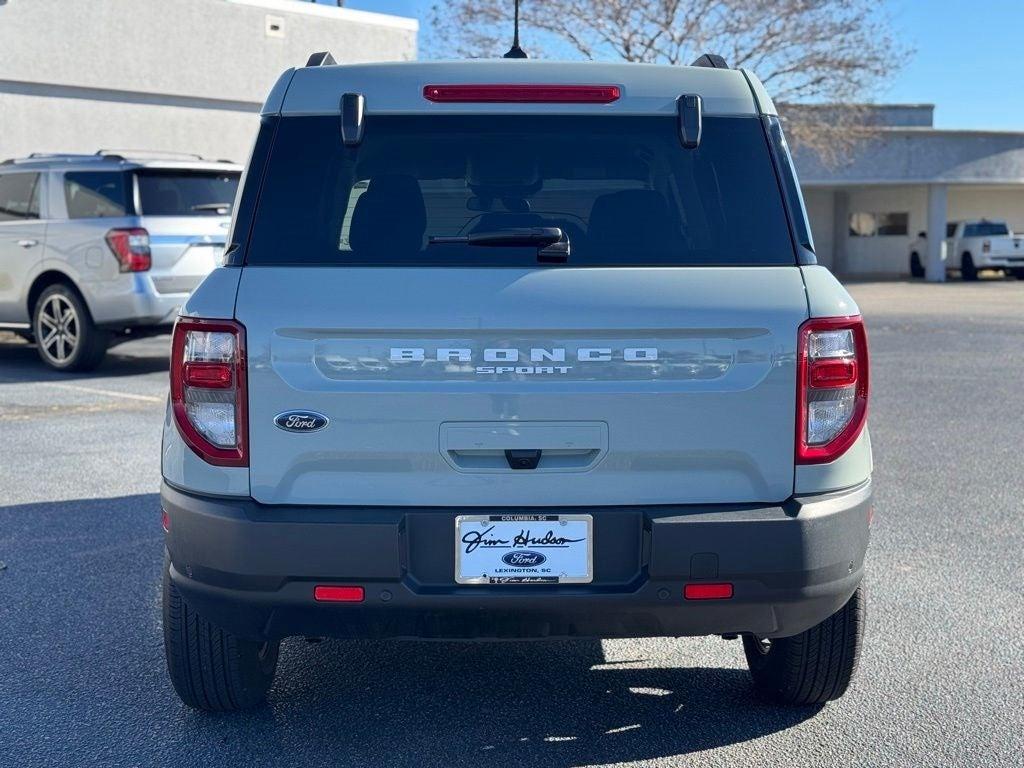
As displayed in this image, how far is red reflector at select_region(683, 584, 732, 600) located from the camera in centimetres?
303

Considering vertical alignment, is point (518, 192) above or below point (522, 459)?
above

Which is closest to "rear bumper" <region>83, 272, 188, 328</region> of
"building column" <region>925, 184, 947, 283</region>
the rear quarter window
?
the rear quarter window

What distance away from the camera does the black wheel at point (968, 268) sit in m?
35.8

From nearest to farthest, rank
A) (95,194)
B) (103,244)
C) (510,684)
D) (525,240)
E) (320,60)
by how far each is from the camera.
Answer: (525,240), (320,60), (510,684), (103,244), (95,194)

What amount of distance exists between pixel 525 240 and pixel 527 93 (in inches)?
18.2

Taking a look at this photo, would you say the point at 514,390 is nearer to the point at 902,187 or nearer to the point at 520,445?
the point at 520,445

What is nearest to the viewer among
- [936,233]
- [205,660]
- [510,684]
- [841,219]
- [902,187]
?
[205,660]

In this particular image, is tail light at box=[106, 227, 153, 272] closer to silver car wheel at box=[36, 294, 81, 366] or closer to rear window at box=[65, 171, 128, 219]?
rear window at box=[65, 171, 128, 219]

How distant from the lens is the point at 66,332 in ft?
38.2

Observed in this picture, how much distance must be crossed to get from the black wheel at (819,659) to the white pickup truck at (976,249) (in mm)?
34223

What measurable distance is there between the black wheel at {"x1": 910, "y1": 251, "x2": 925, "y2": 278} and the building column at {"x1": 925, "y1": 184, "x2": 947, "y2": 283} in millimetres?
729

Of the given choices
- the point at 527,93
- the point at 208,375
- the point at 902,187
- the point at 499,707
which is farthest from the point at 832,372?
the point at 902,187

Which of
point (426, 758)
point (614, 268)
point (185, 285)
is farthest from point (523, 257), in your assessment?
point (185, 285)

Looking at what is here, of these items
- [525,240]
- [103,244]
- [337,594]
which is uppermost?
[525,240]
